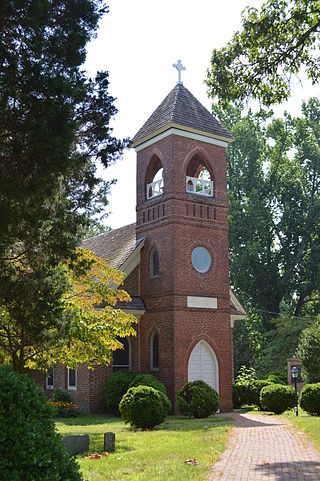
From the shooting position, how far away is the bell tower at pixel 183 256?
76.3 feet

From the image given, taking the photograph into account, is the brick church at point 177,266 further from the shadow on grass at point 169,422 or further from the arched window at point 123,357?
the shadow on grass at point 169,422

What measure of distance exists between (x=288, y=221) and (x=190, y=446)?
106ft

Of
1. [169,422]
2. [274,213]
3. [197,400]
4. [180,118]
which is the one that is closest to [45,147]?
[169,422]

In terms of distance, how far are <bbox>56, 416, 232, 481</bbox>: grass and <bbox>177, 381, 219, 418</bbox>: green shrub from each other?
68.2 inches

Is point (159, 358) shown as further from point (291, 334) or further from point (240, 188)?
point (240, 188)

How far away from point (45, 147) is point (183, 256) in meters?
15.6

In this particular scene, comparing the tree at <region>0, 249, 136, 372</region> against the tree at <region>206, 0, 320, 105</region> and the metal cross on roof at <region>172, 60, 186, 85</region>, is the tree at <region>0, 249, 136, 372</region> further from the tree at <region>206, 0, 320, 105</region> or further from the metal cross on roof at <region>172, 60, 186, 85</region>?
the metal cross on roof at <region>172, 60, 186, 85</region>

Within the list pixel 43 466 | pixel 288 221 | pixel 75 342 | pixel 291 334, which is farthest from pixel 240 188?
pixel 43 466

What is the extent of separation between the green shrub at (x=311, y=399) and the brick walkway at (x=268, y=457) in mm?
3455

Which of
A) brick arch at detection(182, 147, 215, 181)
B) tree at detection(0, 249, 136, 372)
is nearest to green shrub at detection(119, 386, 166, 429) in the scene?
tree at detection(0, 249, 136, 372)

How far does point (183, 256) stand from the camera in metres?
23.6

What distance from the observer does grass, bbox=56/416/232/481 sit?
9.51 metres

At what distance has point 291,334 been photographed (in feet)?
118

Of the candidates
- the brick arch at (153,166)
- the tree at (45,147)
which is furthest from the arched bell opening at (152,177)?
the tree at (45,147)
